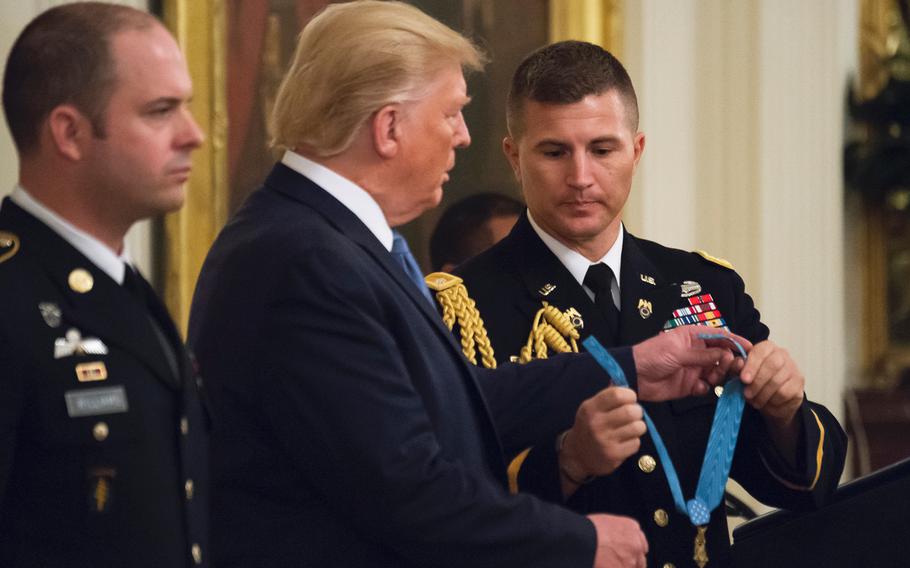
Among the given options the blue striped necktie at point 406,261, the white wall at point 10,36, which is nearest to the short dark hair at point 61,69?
the blue striped necktie at point 406,261

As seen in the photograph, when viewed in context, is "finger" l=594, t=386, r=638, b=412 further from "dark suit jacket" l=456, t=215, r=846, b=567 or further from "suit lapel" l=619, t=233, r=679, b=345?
"suit lapel" l=619, t=233, r=679, b=345

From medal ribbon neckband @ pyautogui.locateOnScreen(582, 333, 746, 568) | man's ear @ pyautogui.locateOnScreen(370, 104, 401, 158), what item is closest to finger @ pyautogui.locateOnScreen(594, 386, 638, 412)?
medal ribbon neckband @ pyautogui.locateOnScreen(582, 333, 746, 568)

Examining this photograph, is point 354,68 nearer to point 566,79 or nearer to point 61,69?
point 61,69

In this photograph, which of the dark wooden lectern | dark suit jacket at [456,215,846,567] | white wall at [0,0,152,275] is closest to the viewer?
dark suit jacket at [456,215,846,567]

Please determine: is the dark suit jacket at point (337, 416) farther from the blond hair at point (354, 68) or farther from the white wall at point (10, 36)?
the white wall at point (10, 36)

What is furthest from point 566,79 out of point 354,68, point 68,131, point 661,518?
point 68,131

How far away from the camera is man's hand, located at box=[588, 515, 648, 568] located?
→ 6.61 feet

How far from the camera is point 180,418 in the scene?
→ 1.83 meters

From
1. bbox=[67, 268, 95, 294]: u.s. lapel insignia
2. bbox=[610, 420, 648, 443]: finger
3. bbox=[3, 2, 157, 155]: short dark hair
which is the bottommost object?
bbox=[610, 420, 648, 443]: finger

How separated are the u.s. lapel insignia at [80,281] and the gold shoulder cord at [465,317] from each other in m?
0.85

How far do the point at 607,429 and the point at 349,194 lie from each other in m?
0.51

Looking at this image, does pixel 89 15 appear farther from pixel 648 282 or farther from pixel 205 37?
pixel 205 37

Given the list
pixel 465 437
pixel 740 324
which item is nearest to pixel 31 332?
pixel 465 437

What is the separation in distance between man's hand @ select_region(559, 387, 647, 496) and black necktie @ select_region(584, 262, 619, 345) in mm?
387
